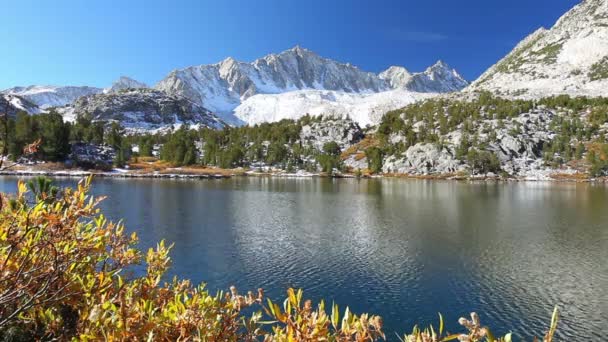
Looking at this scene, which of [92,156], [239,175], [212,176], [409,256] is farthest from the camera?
[239,175]

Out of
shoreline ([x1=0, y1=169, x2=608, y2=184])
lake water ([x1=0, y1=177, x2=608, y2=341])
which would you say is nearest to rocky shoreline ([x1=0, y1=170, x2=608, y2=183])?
shoreline ([x1=0, y1=169, x2=608, y2=184])

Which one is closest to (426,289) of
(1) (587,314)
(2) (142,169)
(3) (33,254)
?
(1) (587,314)

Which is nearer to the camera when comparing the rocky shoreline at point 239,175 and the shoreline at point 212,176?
the shoreline at point 212,176

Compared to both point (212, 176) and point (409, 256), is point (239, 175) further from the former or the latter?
point (409, 256)

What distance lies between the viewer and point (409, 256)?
1651 inches

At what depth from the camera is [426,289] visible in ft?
106

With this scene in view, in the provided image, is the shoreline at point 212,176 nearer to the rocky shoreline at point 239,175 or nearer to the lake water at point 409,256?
the rocky shoreline at point 239,175


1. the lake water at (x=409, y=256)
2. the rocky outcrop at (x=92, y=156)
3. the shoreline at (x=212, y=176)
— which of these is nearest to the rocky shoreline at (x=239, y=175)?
the shoreline at (x=212, y=176)

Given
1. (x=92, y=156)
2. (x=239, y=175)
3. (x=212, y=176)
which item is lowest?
(x=212, y=176)

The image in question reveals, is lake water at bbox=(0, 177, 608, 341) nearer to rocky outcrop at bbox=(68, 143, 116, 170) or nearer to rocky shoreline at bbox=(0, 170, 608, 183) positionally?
rocky shoreline at bbox=(0, 170, 608, 183)

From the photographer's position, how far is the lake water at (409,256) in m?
29.0

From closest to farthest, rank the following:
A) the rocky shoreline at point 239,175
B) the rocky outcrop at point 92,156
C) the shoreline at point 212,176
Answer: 1. the shoreline at point 212,176
2. the rocky shoreline at point 239,175
3. the rocky outcrop at point 92,156

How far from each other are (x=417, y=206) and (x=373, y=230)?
29.6 metres

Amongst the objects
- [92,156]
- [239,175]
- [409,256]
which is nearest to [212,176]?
[239,175]
